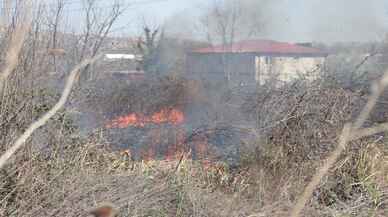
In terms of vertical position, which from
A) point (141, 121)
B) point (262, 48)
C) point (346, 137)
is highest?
point (346, 137)

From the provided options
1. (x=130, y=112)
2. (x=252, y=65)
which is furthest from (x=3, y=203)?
(x=252, y=65)

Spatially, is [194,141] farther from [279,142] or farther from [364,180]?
[364,180]

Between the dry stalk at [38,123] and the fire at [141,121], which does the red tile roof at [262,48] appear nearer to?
the fire at [141,121]

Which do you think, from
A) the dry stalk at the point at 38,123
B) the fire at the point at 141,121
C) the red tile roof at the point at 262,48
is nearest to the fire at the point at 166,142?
the fire at the point at 141,121

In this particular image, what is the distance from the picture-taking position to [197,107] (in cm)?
1334

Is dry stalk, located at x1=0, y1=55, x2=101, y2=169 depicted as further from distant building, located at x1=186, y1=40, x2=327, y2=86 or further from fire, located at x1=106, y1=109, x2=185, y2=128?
distant building, located at x1=186, y1=40, x2=327, y2=86

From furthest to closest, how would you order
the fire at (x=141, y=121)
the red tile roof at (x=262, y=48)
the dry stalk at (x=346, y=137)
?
1. the red tile roof at (x=262, y=48)
2. the fire at (x=141, y=121)
3. the dry stalk at (x=346, y=137)

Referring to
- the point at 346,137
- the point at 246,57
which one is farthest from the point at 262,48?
the point at 346,137

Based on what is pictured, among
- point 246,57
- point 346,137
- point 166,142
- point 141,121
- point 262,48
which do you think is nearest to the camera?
point 346,137

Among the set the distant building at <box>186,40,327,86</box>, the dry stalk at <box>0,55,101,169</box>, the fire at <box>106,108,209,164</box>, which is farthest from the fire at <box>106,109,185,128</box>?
the distant building at <box>186,40,327,86</box>

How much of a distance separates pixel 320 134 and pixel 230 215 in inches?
81.6

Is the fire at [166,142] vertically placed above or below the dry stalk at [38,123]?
below

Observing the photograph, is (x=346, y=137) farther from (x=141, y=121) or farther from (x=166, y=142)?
(x=141, y=121)

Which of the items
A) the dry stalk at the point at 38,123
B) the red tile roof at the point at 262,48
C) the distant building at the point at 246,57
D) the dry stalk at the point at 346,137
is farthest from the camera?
the red tile roof at the point at 262,48
